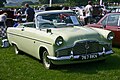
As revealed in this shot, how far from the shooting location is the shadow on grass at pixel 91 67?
23.3ft

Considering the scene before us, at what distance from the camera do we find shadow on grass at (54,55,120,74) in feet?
23.3

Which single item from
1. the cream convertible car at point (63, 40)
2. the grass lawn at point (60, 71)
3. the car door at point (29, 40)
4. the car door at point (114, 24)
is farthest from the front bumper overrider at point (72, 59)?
the car door at point (114, 24)

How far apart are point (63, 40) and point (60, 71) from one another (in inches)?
31.1

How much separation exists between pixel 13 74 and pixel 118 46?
4383 millimetres

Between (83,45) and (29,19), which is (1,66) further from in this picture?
(29,19)

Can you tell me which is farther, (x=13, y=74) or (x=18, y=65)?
(x=18, y=65)

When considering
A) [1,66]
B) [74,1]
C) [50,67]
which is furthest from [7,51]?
[74,1]

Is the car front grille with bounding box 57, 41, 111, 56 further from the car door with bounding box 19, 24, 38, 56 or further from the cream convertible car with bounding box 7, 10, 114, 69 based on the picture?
the car door with bounding box 19, 24, 38, 56

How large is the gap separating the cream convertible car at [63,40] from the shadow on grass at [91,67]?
0.26m

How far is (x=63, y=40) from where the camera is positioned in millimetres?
6906

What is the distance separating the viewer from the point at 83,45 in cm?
698

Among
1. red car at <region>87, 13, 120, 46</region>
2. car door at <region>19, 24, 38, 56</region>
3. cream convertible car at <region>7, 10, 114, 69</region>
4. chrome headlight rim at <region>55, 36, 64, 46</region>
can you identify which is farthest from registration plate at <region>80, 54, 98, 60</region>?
red car at <region>87, 13, 120, 46</region>

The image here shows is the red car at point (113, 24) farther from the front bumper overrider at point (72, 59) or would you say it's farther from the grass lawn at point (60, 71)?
the front bumper overrider at point (72, 59)

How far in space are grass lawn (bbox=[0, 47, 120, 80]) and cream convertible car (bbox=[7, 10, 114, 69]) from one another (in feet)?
0.87
